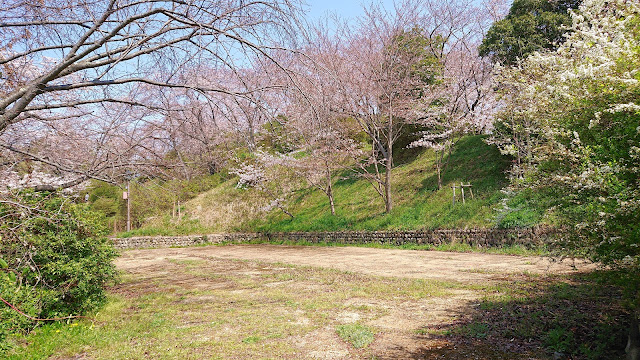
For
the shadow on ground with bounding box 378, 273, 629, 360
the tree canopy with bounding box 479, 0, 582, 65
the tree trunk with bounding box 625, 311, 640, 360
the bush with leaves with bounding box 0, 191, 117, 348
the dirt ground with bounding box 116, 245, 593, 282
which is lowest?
the dirt ground with bounding box 116, 245, 593, 282

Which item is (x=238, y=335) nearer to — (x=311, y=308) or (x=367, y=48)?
(x=311, y=308)

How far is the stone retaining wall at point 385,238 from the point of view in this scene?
37.9 ft

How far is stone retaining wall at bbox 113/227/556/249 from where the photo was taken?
37.9 ft

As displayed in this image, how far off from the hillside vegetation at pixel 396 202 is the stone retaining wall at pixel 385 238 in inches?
14.3

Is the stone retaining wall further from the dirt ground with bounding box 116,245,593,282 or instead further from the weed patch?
the weed patch

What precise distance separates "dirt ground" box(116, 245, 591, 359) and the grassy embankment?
2460 millimetres

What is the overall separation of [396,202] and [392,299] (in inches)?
463

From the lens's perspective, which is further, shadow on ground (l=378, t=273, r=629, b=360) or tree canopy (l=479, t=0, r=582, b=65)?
tree canopy (l=479, t=0, r=582, b=65)

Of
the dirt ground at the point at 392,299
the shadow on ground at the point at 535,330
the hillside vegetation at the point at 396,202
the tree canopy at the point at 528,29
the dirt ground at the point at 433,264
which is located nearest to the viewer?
the shadow on ground at the point at 535,330

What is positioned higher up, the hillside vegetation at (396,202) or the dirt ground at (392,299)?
the hillside vegetation at (396,202)

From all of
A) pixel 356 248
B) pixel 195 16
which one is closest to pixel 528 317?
pixel 195 16

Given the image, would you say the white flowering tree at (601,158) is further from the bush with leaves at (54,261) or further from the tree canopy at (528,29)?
the tree canopy at (528,29)

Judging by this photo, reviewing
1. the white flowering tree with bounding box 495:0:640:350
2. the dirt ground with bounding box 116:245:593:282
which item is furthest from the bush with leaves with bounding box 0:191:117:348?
the dirt ground with bounding box 116:245:593:282

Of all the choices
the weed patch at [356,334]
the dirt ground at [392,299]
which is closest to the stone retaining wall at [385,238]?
the dirt ground at [392,299]
